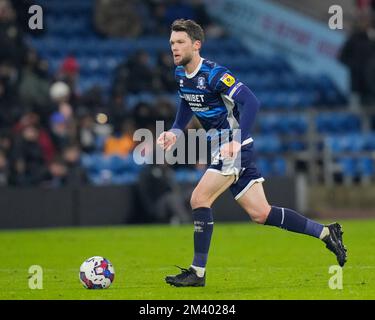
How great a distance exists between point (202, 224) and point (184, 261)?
296 cm

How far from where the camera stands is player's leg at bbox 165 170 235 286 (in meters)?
9.90

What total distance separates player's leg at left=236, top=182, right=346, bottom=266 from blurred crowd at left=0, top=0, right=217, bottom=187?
8.95m

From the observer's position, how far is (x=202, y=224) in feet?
32.6

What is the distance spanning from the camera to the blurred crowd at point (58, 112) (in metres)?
18.7

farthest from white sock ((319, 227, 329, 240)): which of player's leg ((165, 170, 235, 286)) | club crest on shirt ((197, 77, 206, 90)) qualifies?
club crest on shirt ((197, 77, 206, 90))

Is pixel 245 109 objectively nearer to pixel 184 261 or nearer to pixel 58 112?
pixel 184 261

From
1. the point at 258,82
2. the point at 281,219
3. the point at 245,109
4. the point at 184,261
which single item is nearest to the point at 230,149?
the point at 245,109

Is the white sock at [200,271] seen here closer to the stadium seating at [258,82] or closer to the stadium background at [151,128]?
the stadium background at [151,128]

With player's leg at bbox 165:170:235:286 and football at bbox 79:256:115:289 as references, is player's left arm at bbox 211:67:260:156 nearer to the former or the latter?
player's leg at bbox 165:170:235:286

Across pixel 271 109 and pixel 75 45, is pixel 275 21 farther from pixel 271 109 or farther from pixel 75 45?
pixel 75 45

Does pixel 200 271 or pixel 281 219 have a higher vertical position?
pixel 281 219
